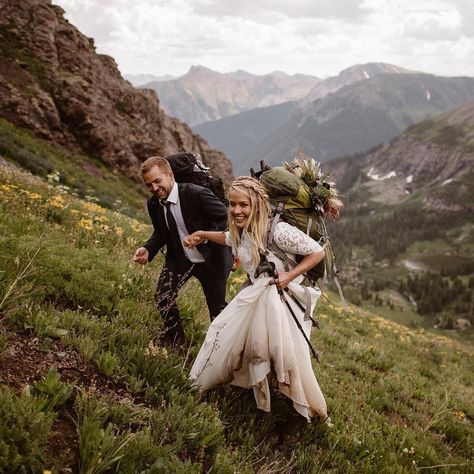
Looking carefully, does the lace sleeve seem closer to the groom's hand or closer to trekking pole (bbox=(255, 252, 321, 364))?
trekking pole (bbox=(255, 252, 321, 364))

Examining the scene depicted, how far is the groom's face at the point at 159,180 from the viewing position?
190 inches

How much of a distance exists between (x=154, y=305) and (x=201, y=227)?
51.3 inches

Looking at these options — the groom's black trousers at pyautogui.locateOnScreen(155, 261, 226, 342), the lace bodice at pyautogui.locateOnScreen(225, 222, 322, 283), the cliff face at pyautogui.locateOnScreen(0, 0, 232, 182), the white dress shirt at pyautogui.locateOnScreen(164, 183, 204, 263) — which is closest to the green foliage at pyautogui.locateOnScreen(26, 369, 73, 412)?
the groom's black trousers at pyautogui.locateOnScreen(155, 261, 226, 342)

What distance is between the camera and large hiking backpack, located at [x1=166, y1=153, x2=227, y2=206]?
5262 millimetres

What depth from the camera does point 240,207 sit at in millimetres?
4137

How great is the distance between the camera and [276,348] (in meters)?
4.05

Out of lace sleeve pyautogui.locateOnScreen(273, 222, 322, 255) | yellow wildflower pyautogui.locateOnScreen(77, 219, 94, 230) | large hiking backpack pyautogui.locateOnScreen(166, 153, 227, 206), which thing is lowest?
yellow wildflower pyautogui.locateOnScreen(77, 219, 94, 230)

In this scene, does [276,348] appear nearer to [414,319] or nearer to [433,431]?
[433,431]

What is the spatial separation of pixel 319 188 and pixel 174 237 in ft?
6.47

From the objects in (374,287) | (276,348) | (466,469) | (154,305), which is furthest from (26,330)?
(374,287)

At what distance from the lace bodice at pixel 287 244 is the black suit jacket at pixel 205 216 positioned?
0.89 m

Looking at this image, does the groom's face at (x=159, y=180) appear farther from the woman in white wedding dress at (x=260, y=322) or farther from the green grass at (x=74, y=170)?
the green grass at (x=74, y=170)

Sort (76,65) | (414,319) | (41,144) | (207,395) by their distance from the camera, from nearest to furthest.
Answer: (207,395) < (41,144) < (76,65) < (414,319)

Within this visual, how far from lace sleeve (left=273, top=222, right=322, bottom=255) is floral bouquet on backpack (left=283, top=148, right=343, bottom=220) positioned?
0.38 meters
